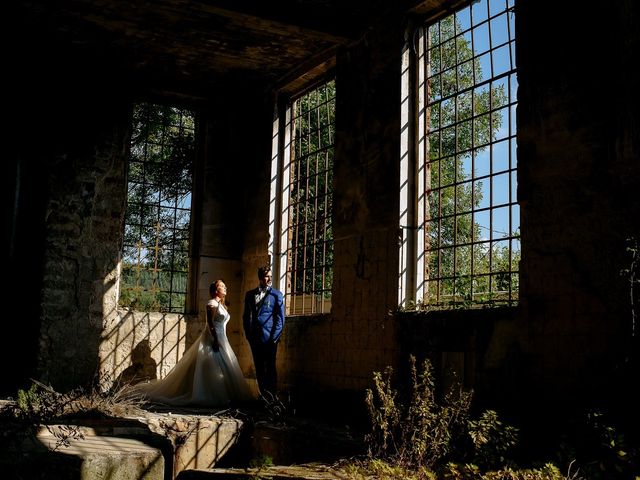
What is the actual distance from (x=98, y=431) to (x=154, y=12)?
526 centimetres

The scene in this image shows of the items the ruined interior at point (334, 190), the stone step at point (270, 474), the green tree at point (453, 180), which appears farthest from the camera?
the green tree at point (453, 180)

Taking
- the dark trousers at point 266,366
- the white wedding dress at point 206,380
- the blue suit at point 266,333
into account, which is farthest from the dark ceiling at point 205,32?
the dark trousers at point 266,366

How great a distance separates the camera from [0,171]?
34.6ft

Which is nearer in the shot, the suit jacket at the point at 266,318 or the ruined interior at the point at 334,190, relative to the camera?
the ruined interior at the point at 334,190

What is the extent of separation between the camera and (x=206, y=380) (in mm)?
9719

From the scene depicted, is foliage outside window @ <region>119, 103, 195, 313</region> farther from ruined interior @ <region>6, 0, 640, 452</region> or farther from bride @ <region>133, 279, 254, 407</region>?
bride @ <region>133, 279, 254, 407</region>

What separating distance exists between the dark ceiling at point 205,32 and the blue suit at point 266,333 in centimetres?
348

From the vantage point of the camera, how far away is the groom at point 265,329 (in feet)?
30.9

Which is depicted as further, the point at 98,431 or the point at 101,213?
the point at 101,213

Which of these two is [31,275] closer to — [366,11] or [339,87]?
[339,87]

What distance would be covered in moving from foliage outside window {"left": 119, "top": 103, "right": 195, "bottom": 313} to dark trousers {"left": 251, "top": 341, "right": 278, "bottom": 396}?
2.79m

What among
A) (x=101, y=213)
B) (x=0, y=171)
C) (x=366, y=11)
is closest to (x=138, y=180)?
(x=101, y=213)

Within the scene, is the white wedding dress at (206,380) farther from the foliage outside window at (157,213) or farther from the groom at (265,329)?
the foliage outside window at (157,213)

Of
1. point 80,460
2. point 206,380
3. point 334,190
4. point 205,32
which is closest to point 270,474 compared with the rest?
point 80,460
